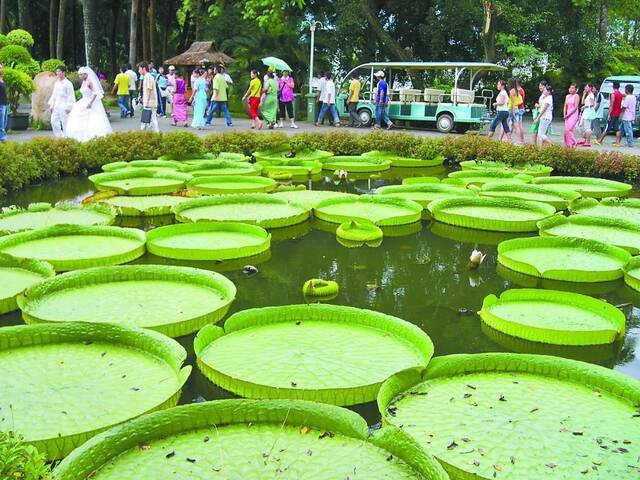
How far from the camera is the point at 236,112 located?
79.9 feet

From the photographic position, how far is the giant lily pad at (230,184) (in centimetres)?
906

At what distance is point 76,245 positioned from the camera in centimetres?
639

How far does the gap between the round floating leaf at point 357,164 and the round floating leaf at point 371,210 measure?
354 centimetres

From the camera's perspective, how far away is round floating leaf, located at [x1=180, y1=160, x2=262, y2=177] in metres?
10.4

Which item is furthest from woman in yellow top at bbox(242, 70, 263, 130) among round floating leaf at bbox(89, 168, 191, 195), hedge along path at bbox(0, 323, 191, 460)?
hedge along path at bbox(0, 323, 191, 460)

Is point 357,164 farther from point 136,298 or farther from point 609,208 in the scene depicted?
point 136,298

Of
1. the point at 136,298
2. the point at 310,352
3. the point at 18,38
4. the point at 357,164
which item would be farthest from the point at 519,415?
the point at 18,38

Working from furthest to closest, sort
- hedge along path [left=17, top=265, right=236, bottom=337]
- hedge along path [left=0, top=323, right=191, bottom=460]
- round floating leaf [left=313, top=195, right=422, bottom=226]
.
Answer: round floating leaf [left=313, top=195, right=422, bottom=226]
hedge along path [left=17, top=265, right=236, bottom=337]
hedge along path [left=0, top=323, right=191, bottom=460]

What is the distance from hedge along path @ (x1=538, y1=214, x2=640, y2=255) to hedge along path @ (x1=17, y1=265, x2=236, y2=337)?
3988 mm

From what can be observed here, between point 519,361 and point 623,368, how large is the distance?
3.97ft

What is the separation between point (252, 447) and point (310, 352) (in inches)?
48.3

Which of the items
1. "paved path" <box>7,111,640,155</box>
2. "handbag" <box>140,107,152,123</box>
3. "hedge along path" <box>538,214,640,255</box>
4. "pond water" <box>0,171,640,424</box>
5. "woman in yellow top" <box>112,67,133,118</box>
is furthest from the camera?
"woman in yellow top" <box>112,67,133,118</box>

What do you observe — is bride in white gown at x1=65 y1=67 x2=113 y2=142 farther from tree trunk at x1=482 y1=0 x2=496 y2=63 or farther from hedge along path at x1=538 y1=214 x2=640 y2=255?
tree trunk at x1=482 y1=0 x2=496 y2=63

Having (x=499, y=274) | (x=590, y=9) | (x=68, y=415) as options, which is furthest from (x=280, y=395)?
(x=590, y=9)
